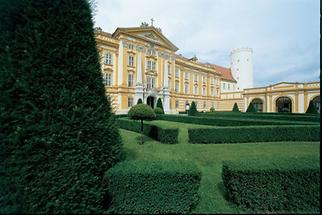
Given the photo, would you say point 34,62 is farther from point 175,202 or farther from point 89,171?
point 175,202

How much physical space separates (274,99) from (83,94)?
3900 cm

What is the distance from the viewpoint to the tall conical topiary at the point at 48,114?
238 cm

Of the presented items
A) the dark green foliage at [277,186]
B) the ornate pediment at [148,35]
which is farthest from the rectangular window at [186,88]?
the dark green foliage at [277,186]

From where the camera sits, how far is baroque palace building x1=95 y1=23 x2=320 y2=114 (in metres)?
26.5

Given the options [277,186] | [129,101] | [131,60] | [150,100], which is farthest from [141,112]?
[150,100]

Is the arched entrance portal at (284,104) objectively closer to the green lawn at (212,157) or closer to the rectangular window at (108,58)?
the green lawn at (212,157)

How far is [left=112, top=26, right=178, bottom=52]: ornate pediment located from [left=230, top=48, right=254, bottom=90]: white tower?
29363 millimetres

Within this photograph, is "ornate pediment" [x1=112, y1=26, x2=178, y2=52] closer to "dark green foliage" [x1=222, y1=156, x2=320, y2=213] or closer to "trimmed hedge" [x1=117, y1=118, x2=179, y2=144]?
"trimmed hedge" [x1=117, y1=118, x2=179, y2=144]

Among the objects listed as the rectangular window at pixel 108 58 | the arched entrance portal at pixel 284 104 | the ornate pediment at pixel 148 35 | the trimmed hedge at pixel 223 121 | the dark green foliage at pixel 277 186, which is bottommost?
the dark green foliage at pixel 277 186

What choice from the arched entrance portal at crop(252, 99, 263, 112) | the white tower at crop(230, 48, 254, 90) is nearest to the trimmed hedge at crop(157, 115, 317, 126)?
the arched entrance portal at crop(252, 99, 263, 112)

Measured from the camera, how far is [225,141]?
8.70 meters

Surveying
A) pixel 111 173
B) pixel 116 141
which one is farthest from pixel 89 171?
pixel 116 141

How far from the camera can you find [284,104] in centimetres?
→ 3155

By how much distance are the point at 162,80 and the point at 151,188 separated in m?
30.3
